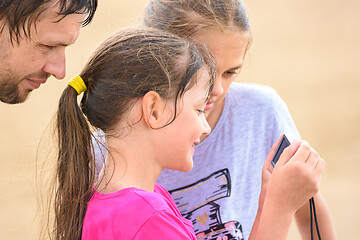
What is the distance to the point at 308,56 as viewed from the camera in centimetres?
789

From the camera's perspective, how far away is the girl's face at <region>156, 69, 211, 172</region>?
1984mm

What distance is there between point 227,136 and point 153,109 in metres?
0.70

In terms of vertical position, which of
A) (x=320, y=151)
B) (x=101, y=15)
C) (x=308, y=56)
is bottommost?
(x=320, y=151)

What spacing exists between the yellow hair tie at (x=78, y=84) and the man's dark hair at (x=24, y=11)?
0.87 feet

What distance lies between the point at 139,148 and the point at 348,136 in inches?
176

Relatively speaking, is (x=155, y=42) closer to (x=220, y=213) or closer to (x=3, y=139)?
(x=220, y=213)

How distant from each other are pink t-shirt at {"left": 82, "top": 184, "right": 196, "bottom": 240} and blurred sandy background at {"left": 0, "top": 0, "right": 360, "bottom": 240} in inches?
84.8

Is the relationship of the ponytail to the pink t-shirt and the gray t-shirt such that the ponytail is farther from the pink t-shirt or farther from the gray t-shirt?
the gray t-shirt

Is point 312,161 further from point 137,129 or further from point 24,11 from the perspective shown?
point 24,11

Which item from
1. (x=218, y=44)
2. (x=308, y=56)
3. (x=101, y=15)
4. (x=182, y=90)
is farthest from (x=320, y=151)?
(x=101, y=15)

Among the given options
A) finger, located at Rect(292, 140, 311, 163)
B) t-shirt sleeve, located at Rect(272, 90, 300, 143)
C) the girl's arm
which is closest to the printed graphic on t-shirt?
t-shirt sleeve, located at Rect(272, 90, 300, 143)

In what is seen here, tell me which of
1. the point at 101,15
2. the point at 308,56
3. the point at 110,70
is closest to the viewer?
the point at 110,70

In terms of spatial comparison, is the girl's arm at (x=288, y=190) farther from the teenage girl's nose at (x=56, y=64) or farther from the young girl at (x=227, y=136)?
the teenage girl's nose at (x=56, y=64)

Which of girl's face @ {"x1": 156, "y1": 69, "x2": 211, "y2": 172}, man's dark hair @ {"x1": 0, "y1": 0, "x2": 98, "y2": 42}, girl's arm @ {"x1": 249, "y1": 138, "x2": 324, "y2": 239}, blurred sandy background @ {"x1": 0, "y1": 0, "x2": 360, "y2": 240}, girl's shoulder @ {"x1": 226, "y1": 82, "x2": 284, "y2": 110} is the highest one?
man's dark hair @ {"x1": 0, "y1": 0, "x2": 98, "y2": 42}
